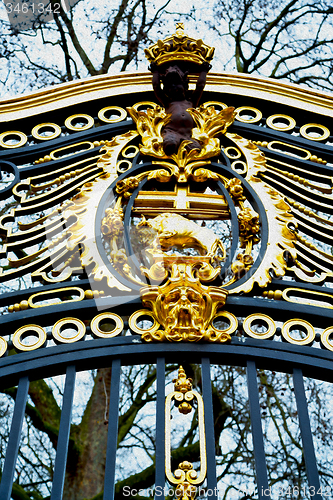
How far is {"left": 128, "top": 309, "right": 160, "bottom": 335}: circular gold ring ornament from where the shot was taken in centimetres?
237

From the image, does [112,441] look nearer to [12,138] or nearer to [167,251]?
[167,251]

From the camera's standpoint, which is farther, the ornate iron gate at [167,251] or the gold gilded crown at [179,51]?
the gold gilded crown at [179,51]

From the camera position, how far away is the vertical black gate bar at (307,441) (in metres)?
1.98

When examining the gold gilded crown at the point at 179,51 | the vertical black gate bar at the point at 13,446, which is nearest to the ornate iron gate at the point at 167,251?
the vertical black gate bar at the point at 13,446

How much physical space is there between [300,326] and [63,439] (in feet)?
2.89

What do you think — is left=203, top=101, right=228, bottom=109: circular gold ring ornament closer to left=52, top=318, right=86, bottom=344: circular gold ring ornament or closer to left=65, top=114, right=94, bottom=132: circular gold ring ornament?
left=65, top=114, right=94, bottom=132: circular gold ring ornament

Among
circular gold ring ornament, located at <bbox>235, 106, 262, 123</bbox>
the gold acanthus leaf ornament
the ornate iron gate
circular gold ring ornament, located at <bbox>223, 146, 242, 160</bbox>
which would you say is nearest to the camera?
the ornate iron gate

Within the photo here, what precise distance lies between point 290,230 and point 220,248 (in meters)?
0.31

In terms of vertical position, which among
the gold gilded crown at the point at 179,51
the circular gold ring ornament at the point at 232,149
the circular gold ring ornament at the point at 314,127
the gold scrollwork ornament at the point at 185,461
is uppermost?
the gold gilded crown at the point at 179,51

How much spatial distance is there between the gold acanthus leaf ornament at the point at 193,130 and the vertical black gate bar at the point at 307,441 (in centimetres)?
112

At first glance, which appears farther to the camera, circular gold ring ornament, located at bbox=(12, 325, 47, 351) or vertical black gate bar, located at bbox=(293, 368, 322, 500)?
circular gold ring ornament, located at bbox=(12, 325, 47, 351)

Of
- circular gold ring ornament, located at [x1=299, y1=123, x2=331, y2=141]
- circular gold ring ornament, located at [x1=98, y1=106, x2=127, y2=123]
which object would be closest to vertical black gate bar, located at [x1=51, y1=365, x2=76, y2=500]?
circular gold ring ornament, located at [x1=98, y1=106, x2=127, y2=123]

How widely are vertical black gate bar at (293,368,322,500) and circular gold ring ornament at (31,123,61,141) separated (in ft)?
5.40

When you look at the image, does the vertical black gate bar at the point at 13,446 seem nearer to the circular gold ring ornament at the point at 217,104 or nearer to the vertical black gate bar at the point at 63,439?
the vertical black gate bar at the point at 63,439
